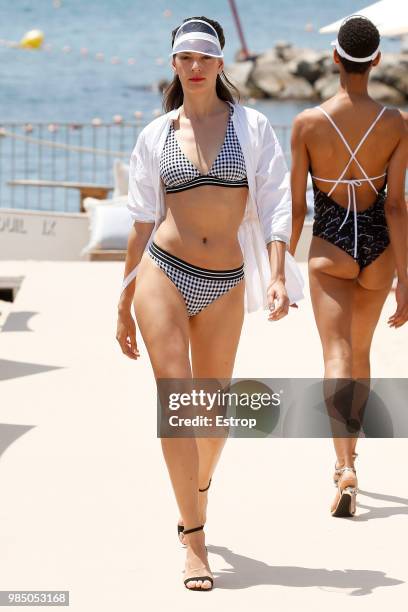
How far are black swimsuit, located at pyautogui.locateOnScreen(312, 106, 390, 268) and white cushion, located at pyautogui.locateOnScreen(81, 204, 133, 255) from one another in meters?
7.22

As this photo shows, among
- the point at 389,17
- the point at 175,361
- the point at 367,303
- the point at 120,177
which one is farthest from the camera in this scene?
the point at 120,177

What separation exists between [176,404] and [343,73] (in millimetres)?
1600

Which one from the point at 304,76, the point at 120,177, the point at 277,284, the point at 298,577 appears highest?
the point at 304,76

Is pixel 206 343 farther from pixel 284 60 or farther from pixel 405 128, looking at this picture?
pixel 284 60

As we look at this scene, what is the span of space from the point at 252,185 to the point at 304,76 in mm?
41600

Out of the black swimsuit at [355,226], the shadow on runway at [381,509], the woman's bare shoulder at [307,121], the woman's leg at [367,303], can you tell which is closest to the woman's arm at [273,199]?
the woman's bare shoulder at [307,121]

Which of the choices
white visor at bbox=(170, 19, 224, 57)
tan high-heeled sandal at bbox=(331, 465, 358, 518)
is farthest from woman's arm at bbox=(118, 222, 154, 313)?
tan high-heeled sandal at bbox=(331, 465, 358, 518)

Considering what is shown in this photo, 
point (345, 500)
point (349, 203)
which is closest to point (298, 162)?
point (349, 203)

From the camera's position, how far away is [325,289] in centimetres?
536

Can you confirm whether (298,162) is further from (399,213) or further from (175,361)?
(175,361)

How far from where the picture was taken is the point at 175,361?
4.45m

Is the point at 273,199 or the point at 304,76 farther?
the point at 304,76

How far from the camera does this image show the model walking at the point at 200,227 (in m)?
4.51

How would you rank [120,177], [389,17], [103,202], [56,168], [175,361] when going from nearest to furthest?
[175,361], [389,17], [103,202], [120,177], [56,168]
